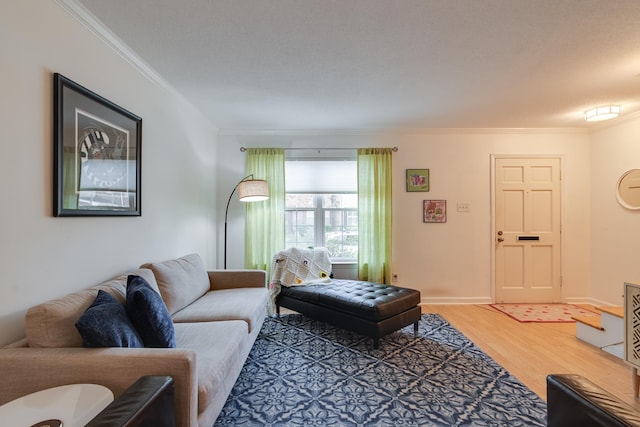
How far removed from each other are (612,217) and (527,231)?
3.10ft

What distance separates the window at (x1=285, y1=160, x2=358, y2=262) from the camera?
3979 mm

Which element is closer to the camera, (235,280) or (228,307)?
(228,307)

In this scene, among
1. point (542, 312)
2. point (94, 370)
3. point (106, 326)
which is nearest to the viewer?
point (94, 370)

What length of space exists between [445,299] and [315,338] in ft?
7.06

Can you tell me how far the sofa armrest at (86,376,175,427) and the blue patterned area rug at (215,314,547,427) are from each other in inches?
29.9

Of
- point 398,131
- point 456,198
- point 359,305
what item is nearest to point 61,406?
point 359,305

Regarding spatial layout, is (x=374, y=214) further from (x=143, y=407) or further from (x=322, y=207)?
(x=143, y=407)

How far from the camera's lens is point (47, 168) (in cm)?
147

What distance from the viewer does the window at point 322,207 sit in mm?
3979

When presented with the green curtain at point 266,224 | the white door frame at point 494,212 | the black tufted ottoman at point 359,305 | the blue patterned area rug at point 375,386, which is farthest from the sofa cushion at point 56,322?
the white door frame at point 494,212

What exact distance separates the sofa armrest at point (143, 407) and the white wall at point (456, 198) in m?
2.86

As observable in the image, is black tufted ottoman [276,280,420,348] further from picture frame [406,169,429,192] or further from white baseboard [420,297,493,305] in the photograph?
picture frame [406,169,429,192]

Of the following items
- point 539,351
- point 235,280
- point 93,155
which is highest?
point 93,155

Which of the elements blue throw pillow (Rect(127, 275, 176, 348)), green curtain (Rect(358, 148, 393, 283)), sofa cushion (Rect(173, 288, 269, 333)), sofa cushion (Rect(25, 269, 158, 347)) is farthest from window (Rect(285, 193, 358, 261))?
sofa cushion (Rect(25, 269, 158, 347))
